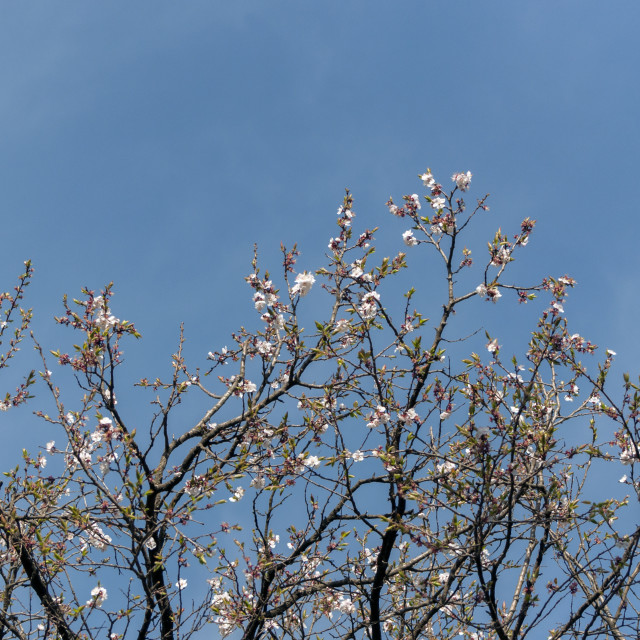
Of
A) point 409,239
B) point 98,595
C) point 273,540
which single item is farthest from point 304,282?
point 98,595

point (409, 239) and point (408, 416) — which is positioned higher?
point (409, 239)

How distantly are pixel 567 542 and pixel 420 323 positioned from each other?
316 centimetres

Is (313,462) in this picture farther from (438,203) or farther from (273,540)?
(438,203)

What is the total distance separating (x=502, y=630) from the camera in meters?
5.35

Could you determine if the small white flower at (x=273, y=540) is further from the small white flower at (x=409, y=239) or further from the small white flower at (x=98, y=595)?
the small white flower at (x=409, y=239)

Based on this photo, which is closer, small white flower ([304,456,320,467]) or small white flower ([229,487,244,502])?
small white flower ([304,456,320,467])

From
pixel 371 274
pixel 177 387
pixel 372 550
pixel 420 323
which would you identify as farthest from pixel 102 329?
pixel 372 550

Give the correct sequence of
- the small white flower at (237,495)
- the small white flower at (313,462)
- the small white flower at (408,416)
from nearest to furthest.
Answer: the small white flower at (408,416), the small white flower at (313,462), the small white flower at (237,495)

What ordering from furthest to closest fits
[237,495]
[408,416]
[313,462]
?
[237,495]
[313,462]
[408,416]

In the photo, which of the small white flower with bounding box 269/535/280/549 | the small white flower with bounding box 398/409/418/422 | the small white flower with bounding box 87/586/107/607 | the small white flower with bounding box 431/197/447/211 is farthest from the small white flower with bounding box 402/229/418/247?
the small white flower with bounding box 87/586/107/607

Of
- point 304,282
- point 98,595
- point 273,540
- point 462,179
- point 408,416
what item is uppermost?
point 462,179

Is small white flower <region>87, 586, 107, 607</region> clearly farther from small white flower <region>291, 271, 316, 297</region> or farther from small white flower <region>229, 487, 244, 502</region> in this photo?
small white flower <region>291, 271, 316, 297</region>

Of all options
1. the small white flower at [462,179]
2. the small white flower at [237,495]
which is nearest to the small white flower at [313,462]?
the small white flower at [237,495]

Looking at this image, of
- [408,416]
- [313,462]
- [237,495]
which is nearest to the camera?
[408,416]
